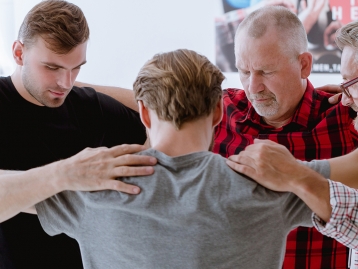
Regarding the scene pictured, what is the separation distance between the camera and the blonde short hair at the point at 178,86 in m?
1.11

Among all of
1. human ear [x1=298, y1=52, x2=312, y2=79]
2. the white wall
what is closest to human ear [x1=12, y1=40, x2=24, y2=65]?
human ear [x1=298, y1=52, x2=312, y2=79]

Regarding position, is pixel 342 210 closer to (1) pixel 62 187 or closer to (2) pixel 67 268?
(1) pixel 62 187

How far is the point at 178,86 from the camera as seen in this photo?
1.11 meters

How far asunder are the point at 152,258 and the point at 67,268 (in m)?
0.94

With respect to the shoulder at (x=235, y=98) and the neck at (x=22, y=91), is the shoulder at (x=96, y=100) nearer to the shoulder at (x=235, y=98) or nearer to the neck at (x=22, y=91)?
the neck at (x=22, y=91)

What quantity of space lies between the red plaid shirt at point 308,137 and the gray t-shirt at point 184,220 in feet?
2.28

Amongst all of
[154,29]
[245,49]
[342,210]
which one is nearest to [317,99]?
[245,49]

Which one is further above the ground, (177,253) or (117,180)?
(117,180)

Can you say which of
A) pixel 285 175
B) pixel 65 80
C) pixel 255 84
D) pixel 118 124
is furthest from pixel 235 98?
pixel 285 175

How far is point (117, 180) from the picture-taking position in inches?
42.6

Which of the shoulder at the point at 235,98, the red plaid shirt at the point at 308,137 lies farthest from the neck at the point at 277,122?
the shoulder at the point at 235,98

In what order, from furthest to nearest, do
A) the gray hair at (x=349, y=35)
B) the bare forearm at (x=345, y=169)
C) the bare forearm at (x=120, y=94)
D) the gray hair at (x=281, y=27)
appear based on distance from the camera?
the bare forearm at (x=120, y=94)
the gray hair at (x=281, y=27)
the gray hair at (x=349, y=35)
the bare forearm at (x=345, y=169)

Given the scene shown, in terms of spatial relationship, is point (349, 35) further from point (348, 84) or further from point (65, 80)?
point (65, 80)

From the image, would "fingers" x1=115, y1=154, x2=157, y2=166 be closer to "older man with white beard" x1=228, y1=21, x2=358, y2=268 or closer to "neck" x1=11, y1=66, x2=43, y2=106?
"older man with white beard" x1=228, y1=21, x2=358, y2=268
